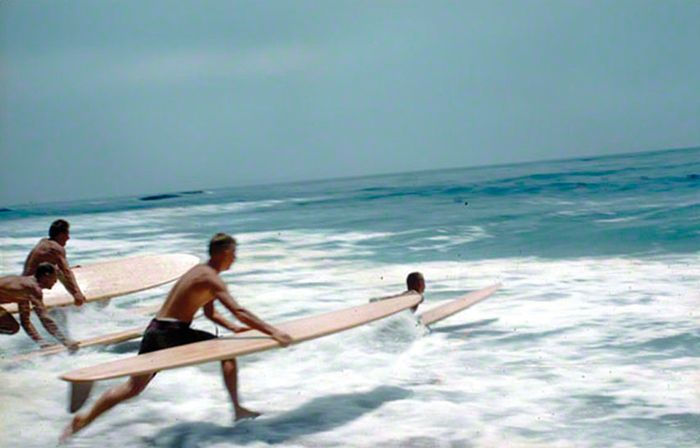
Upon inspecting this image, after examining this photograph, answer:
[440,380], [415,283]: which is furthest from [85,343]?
[440,380]

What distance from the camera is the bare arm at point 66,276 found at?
807 cm

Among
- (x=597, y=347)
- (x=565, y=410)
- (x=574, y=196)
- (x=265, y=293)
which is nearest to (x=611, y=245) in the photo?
(x=265, y=293)

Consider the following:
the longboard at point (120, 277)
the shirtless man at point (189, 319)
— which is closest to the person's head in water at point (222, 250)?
the shirtless man at point (189, 319)

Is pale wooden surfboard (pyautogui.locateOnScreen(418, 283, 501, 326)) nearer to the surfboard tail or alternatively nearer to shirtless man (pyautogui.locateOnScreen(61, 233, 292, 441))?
shirtless man (pyautogui.locateOnScreen(61, 233, 292, 441))

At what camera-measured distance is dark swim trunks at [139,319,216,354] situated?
518 centimetres

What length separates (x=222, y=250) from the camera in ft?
16.5

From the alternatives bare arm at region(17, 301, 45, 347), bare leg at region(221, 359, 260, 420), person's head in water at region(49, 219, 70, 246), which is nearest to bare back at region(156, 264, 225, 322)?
bare leg at region(221, 359, 260, 420)

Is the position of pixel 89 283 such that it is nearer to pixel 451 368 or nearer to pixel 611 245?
pixel 451 368

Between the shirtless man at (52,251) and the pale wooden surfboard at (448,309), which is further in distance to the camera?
the pale wooden surfboard at (448,309)

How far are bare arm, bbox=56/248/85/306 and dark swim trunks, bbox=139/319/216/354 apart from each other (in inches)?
128

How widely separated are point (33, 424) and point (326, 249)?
1402 centimetres

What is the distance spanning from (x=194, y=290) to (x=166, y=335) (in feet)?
1.31

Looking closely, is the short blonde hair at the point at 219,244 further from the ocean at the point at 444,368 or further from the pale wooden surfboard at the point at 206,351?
the ocean at the point at 444,368

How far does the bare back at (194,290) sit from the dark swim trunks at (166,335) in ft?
0.32
